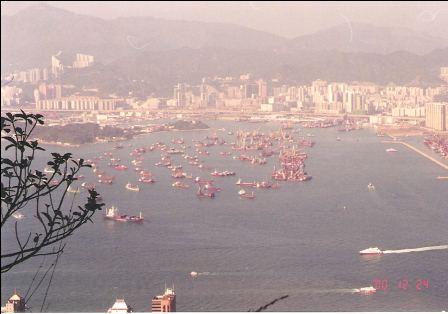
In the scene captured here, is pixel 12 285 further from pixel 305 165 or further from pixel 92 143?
pixel 305 165

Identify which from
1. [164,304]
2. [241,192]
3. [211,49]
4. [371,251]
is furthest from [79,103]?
[164,304]

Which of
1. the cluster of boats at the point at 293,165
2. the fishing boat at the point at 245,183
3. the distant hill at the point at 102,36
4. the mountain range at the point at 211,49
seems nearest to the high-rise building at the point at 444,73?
the mountain range at the point at 211,49

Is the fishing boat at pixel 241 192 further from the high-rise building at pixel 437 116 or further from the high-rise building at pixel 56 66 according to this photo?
the high-rise building at pixel 56 66

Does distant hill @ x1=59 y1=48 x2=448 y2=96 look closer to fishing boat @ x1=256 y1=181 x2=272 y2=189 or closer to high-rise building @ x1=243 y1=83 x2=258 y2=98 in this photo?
high-rise building @ x1=243 y1=83 x2=258 y2=98

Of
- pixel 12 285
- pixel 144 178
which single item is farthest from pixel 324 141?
pixel 12 285

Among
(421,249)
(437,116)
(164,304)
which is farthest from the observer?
(437,116)

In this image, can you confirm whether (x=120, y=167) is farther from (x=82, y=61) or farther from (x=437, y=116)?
(x=437, y=116)
